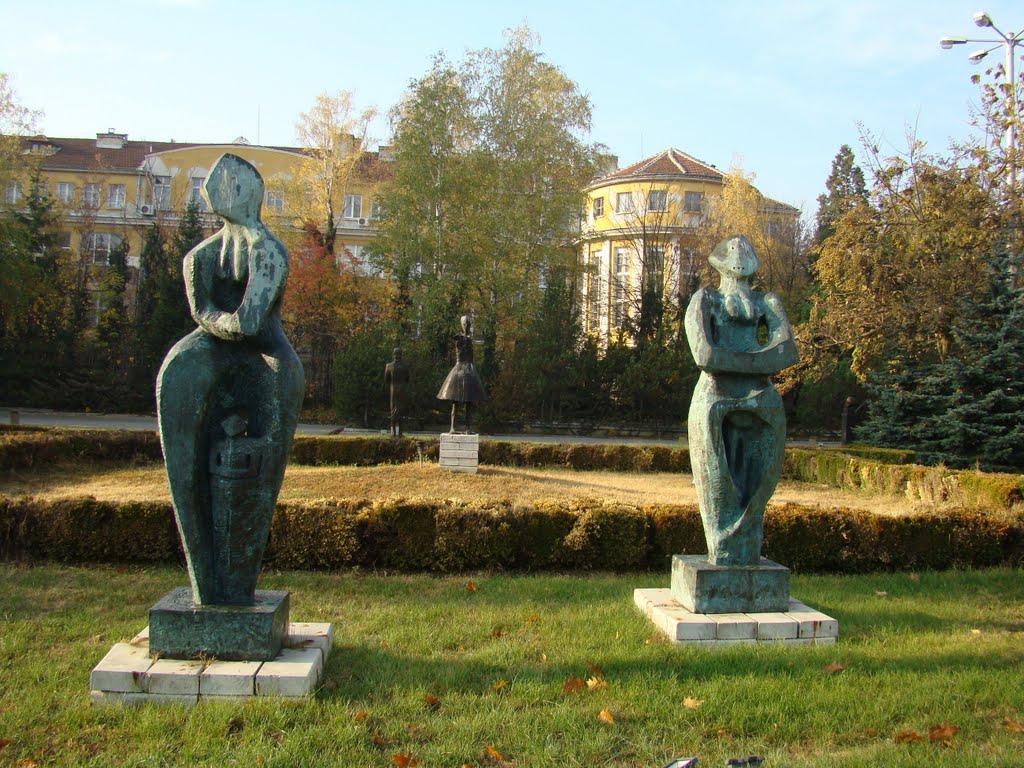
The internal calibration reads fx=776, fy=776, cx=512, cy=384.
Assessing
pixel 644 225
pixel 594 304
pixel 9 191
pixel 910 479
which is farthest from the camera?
pixel 9 191

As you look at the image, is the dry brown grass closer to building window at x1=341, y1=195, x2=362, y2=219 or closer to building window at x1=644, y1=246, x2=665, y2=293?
building window at x1=644, y1=246, x2=665, y2=293

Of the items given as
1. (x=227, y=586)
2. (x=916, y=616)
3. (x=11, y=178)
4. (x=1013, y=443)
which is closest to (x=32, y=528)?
(x=227, y=586)

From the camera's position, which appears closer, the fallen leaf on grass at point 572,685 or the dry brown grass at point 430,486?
the fallen leaf on grass at point 572,685

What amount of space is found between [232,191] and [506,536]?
3.93 meters

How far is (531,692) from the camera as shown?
3.78 m

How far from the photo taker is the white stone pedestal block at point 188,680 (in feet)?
11.5

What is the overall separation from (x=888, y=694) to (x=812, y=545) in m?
3.37

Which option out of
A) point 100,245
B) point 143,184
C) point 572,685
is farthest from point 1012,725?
point 143,184

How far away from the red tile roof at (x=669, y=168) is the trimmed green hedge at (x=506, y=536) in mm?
29747

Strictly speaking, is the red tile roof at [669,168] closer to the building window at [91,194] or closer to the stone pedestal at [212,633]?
the building window at [91,194]

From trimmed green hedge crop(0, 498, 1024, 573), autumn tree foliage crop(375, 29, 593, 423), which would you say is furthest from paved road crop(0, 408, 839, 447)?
trimmed green hedge crop(0, 498, 1024, 573)

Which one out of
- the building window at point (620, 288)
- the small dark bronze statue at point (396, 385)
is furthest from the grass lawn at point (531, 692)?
the building window at point (620, 288)

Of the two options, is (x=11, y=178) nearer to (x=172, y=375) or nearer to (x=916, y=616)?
(x=172, y=375)

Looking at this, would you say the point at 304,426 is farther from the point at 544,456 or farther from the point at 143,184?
the point at 143,184
